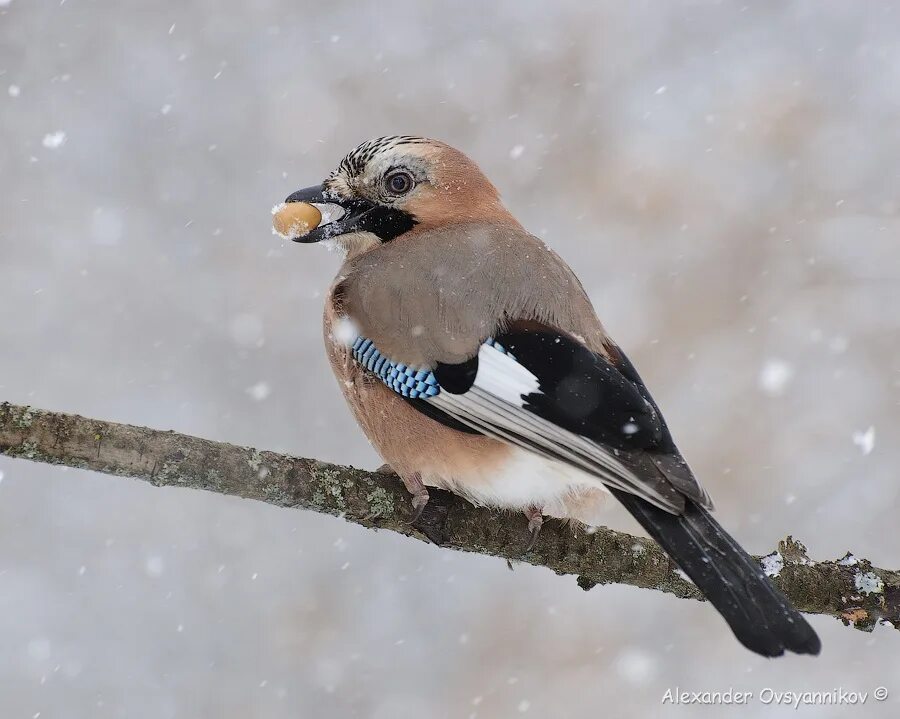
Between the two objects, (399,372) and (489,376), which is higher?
(399,372)

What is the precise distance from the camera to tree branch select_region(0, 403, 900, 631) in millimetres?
3105

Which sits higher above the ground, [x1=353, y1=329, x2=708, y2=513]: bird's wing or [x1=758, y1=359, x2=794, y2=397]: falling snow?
[x1=758, y1=359, x2=794, y2=397]: falling snow

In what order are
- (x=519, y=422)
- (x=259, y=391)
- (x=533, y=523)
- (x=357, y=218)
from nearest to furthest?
(x=519, y=422) → (x=533, y=523) → (x=357, y=218) → (x=259, y=391)

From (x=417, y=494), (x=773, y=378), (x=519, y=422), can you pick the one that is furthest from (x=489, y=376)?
(x=773, y=378)

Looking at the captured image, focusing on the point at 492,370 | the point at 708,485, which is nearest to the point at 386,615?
the point at 708,485

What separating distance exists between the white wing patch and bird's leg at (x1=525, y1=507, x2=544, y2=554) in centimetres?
42

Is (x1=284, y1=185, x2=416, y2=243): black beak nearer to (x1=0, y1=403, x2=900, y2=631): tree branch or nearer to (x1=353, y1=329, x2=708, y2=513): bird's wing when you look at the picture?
(x1=353, y1=329, x2=708, y2=513): bird's wing

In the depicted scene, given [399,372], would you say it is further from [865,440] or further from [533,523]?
[865,440]

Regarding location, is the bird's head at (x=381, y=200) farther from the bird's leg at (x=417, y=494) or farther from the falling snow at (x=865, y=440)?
the falling snow at (x=865, y=440)

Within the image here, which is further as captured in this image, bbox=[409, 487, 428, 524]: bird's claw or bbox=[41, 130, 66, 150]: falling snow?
bbox=[41, 130, 66, 150]: falling snow

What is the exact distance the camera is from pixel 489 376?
3.54 m

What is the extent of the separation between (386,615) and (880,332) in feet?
12.8

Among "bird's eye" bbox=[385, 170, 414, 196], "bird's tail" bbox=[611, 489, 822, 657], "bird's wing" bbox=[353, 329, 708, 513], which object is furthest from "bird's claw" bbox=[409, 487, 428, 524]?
"bird's eye" bbox=[385, 170, 414, 196]

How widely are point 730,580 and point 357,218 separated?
2157mm
